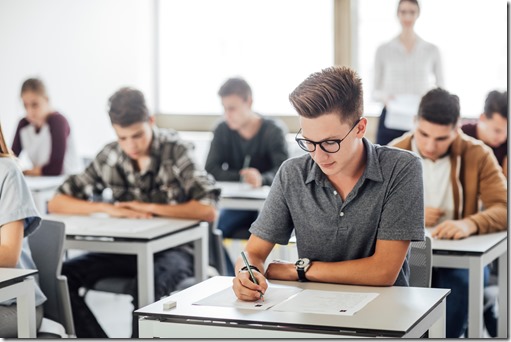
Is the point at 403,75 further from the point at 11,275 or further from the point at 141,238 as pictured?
the point at 11,275

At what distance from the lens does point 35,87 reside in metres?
5.27

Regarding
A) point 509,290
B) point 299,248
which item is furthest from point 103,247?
point 509,290

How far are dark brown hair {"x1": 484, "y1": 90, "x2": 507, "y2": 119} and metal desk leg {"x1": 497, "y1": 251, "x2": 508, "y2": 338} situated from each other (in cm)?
84

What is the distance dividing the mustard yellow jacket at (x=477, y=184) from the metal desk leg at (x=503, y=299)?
0.43 ft

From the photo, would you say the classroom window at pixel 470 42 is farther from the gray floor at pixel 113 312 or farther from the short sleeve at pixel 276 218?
the short sleeve at pixel 276 218

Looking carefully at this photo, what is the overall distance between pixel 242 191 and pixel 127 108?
104 centimetres

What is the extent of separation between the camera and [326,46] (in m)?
6.18

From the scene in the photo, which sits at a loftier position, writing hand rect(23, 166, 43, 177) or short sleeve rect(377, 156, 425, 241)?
short sleeve rect(377, 156, 425, 241)

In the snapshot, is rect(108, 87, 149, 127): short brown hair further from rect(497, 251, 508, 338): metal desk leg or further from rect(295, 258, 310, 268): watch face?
rect(497, 251, 508, 338): metal desk leg

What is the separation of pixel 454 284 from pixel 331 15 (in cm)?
341

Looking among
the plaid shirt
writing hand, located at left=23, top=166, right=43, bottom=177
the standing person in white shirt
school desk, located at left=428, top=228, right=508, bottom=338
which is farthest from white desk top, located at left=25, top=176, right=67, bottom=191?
school desk, located at left=428, top=228, right=508, bottom=338

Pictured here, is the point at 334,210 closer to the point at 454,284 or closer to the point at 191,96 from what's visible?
the point at 454,284

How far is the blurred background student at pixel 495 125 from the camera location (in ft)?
12.3

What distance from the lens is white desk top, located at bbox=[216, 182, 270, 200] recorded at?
410cm
